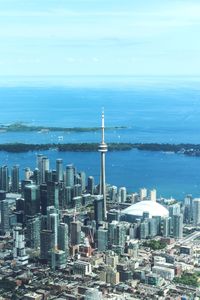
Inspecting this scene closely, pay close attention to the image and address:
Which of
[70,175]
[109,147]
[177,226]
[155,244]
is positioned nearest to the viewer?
[155,244]

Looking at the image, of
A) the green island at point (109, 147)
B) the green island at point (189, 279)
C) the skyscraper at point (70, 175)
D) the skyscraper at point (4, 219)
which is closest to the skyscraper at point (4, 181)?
the skyscraper at point (70, 175)

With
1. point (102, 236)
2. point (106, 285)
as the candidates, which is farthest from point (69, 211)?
point (106, 285)

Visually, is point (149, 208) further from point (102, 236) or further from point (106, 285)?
point (106, 285)

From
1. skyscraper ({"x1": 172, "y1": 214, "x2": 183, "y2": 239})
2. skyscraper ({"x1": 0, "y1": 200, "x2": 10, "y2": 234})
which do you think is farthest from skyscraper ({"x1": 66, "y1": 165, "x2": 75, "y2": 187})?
skyscraper ({"x1": 172, "y1": 214, "x2": 183, "y2": 239})

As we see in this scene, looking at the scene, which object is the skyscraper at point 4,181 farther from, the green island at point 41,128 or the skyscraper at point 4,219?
the green island at point 41,128

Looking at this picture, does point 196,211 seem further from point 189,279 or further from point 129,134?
point 129,134

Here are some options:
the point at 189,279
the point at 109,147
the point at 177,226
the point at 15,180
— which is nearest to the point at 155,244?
the point at 177,226
